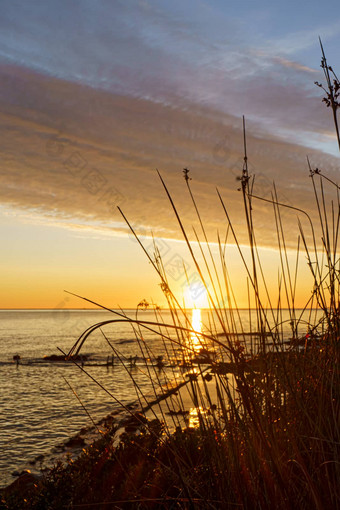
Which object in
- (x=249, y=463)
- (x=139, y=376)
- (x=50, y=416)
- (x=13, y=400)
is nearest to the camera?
(x=249, y=463)

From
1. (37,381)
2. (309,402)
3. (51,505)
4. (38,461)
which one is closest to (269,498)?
(309,402)

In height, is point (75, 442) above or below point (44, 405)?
above

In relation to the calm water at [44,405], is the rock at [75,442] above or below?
above

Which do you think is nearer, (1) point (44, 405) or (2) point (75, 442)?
(2) point (75, 442)

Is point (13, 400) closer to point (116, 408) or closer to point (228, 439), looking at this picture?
point (116, 408)

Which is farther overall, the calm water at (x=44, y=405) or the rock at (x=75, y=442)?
the calm water at (x=44, y=405)

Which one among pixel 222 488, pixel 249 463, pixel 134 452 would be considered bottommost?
pixel 134 452

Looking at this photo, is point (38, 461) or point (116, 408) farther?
point (116, 408)

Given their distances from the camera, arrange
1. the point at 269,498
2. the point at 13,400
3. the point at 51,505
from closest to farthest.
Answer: the point at 269,498
the point at 51,505
the point at 13,400

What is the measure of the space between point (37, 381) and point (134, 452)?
15.5 m

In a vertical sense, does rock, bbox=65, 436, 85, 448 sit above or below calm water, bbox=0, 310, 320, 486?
above

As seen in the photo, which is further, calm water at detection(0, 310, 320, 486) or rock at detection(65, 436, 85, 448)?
calm water at detection(0, 310, 320, 486)

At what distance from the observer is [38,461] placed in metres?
8.45

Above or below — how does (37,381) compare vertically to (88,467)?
below
